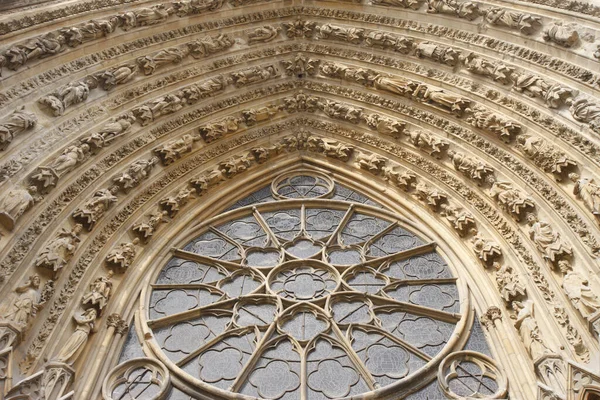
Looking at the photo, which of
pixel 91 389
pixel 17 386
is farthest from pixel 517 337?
pixel 17 386

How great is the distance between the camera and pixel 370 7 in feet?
41.7

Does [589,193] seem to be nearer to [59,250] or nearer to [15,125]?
[59,250]

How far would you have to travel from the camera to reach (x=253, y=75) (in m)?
12.5

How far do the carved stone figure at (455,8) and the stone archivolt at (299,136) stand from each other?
0.04 m

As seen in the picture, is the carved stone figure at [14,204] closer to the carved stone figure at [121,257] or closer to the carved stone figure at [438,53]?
the carved stone figure at [121,257]

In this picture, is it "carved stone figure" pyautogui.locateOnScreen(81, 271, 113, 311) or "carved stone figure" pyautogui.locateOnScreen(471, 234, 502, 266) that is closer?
"carved stone figure" pyautogui.locateOnScreen(81, 271, 113, 311)

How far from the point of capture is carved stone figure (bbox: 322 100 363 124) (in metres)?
12.2

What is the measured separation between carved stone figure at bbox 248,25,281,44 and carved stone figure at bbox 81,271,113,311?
542 cm

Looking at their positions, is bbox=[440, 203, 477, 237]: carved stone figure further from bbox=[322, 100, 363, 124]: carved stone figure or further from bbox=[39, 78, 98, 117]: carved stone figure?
bbox=[39, 78, 98, 117]: carved stone figure

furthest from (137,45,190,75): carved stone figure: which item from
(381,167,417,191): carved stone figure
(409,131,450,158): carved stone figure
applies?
(409,131,450,158): carved stone figure

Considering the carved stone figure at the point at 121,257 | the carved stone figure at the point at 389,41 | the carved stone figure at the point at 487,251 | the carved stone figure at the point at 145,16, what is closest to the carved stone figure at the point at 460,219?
the carved stone figure at the point at 487,251

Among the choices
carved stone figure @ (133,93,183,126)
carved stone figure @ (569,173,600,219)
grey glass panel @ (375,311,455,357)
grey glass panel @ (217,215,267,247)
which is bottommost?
grey glass panel @ (375,311,455,357)

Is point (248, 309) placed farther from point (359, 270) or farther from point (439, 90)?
point (439, 90)

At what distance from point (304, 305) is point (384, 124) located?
3.74 m
